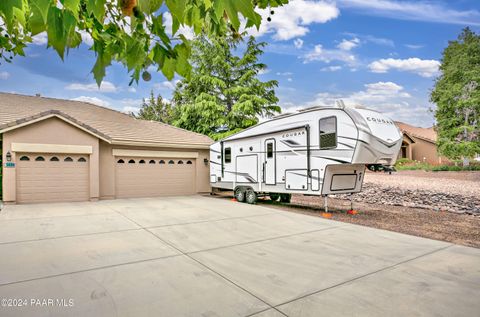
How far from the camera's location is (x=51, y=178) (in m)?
11.7

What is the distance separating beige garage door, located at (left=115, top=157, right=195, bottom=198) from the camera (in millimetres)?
13570

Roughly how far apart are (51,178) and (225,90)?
1423 centimetres

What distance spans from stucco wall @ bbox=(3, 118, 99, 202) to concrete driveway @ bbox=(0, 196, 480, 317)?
4.55 meters

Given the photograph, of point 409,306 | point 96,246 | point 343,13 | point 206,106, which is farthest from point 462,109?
point 96,246

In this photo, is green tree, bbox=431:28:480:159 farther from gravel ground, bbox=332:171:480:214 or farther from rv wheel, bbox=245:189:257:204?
rv wheel, bbox=245:189:257:204

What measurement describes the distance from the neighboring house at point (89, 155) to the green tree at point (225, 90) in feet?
19.6

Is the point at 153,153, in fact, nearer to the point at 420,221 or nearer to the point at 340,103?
the point at 340,103

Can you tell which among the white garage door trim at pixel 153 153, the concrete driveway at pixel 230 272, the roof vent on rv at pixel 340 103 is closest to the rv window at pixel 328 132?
the roof vent on rv at pixel 340 103

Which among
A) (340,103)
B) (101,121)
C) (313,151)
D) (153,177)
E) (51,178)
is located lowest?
(153,177)

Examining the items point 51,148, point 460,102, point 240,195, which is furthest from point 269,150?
point 460,102

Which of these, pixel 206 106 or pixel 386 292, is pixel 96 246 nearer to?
pixel 386 292

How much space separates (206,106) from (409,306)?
20345mm

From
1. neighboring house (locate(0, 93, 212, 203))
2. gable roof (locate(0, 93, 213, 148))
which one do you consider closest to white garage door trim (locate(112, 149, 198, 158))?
neighboring house (locate(0, 93, 212, 203))

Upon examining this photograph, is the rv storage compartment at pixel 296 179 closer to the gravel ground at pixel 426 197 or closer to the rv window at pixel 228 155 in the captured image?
the rv window at pixel 228 155
